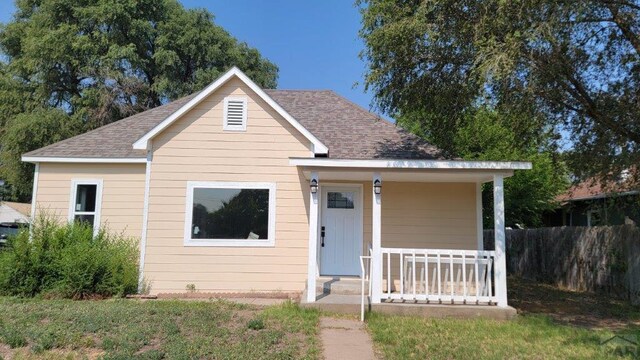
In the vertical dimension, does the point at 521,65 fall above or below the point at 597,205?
above

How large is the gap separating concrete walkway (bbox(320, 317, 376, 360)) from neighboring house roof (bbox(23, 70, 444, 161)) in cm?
408

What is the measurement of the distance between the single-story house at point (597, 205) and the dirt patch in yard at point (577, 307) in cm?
216

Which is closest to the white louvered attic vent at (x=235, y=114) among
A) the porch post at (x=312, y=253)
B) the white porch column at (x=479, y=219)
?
the porch post at (x=312, y=253)

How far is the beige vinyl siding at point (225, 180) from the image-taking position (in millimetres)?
9789

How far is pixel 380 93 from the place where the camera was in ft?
32.1

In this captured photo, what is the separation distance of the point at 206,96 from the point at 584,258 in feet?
35.1

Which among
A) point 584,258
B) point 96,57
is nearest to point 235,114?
point 584,258

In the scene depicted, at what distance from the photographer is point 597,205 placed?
1539 centimetres

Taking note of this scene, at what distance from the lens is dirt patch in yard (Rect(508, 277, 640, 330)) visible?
26.8ft

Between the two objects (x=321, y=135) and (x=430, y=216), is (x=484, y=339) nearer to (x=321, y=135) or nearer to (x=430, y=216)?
(x=430, y=216)

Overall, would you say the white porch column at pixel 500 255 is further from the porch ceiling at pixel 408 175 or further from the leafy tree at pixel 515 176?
the leafy tree at pixel 515 176

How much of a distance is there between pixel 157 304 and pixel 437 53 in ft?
23.5

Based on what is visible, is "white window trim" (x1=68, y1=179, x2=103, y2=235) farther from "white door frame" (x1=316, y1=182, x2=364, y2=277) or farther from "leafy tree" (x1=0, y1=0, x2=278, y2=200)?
"leafy tree" (x1=0, y1=0, x2=278, y2=200)

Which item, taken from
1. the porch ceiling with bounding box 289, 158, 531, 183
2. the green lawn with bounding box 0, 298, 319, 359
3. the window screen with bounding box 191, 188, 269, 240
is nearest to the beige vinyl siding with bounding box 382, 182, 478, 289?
the porch ceiling with bounding box 289, 158, 531, 183
